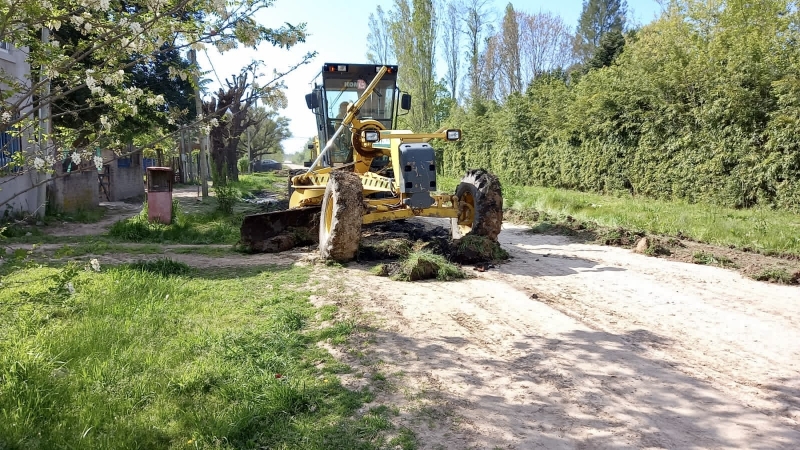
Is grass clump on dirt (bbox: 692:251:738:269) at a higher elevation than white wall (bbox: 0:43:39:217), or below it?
below

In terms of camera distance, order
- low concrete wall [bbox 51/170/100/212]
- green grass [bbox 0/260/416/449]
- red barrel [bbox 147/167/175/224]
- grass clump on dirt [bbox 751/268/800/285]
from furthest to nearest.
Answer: low concrete wall [bbox 51/170/100/212]
red barrel [bbox 147/167/175/224]
grass clump on dirt [bbox 751/268/800/285]
green grass [bbox 0/260/416/449]

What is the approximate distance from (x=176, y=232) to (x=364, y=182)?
15.8ft

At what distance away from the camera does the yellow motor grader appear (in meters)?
7.95

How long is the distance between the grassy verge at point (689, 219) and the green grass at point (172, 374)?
6.95 m

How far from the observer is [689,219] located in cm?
1109

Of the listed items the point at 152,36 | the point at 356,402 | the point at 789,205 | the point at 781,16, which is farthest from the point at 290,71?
the point at 781,16

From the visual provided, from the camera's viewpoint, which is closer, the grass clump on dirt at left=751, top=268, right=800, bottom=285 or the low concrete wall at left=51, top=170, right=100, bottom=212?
the grass clump on dirt at left=751, top=268, right=800, bottom=285

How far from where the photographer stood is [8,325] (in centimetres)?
514

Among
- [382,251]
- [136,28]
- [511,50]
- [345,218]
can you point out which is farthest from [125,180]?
[511,50]

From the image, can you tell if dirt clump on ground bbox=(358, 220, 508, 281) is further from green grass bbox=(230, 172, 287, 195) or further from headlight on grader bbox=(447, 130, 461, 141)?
green grass bbox=(230, 172, 287, 195)

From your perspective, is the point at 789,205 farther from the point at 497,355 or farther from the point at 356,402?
the point at 356,402

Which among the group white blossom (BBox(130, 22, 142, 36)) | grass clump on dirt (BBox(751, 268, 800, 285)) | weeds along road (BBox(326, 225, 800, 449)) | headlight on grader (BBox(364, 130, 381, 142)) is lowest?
weeds along road (BBox(326, 225, 800, 449))

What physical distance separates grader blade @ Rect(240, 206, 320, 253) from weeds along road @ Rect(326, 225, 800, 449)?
3095mm

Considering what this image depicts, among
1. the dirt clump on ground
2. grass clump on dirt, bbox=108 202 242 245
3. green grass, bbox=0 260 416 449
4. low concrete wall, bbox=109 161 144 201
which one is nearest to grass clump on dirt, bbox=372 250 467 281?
the dirt clump on ground
